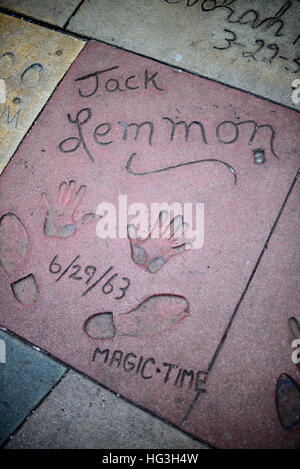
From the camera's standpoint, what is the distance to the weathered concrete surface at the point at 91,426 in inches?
50.1

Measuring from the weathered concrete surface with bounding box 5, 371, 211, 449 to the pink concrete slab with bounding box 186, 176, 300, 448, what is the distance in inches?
5.2

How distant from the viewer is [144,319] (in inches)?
54.1

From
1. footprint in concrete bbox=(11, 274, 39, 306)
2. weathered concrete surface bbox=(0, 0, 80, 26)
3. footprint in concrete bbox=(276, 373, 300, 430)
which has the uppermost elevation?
weathered concrete surface bbox=(0, 0, 80, 26)

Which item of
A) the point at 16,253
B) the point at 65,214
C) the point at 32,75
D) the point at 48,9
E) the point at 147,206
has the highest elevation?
the point at 48,9

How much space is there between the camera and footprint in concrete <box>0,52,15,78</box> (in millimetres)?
1821

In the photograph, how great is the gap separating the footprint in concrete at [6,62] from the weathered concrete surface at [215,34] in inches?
13.8

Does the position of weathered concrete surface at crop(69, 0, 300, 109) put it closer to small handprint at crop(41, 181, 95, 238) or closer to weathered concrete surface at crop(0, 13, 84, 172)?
weathered concrete surface at crop(0, 13, 84, 172)

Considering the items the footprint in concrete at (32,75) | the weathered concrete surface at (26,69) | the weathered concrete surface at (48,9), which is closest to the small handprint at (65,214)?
the weathered concrete surface at (26,69)

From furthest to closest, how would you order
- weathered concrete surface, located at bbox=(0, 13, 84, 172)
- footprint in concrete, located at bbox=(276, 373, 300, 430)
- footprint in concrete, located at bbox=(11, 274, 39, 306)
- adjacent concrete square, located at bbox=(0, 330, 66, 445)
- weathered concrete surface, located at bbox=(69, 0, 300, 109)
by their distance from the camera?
weathered concrete surface, located at bbox=(0, 13, 84, 172)
weathered concrete surface, located at bbox=(69, 0, 300, 109)
footprint in concrete, located at bbox=(11, 274, 39, 306)
adjacent concrete square, located at bbox=(0, 330, 66, 445)
footprint in concrete, located at bbox=(276, 373, 300, 430)

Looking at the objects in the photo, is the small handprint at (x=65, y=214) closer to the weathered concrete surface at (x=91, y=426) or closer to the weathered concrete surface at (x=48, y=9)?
the weathered concrete surface at (x=91, y=426)

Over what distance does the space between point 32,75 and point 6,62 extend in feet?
0.60

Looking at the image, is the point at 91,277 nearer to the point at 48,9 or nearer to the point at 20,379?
the point at 20,379

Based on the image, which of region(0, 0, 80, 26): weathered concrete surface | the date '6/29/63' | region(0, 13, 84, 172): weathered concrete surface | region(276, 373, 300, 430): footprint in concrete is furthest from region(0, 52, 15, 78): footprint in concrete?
region(276, 373, 300, 430): footprint in concrete

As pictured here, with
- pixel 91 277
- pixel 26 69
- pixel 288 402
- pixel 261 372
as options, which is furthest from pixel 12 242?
pixel 288 402
